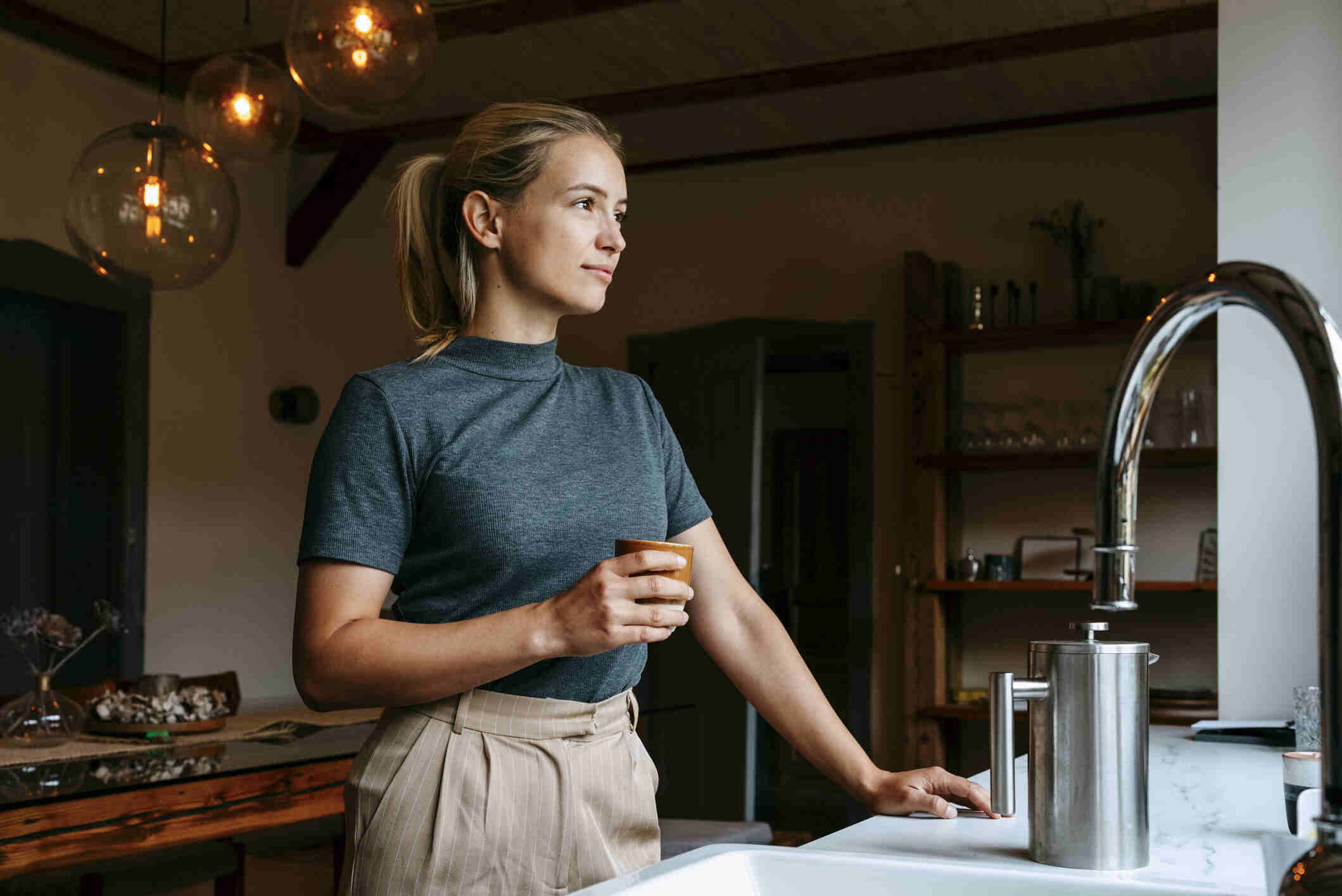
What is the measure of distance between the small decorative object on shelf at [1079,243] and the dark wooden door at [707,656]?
1.25 metres

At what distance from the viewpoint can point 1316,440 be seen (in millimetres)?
591

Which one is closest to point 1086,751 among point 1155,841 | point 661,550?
point 1155,841

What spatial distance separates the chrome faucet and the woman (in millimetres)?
419

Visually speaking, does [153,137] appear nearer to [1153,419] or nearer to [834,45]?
[834,45]

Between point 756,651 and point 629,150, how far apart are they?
4932 millimetres

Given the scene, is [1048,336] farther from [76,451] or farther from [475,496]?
[475,496]

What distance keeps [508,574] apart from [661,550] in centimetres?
24

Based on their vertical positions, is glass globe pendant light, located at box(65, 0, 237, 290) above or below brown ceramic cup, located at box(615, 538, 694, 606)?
above

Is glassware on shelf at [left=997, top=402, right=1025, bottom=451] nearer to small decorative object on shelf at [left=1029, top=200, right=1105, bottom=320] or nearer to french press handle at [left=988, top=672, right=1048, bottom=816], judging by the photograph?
small decorative object on shelf at [left=1029, top=200, right=1105, bottom=320]

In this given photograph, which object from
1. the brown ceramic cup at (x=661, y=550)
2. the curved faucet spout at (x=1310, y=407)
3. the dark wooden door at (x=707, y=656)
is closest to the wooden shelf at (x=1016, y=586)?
the dark wooden door at (x=707, y=656)

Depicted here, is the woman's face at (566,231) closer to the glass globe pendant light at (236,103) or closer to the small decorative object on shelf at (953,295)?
the glass globe pendant light at (236,103)

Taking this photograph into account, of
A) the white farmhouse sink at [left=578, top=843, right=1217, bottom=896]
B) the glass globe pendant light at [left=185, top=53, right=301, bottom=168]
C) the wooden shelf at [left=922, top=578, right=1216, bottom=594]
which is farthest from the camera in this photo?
the wooden shelf at [left=922, top=578, right=1216, bottom=594]

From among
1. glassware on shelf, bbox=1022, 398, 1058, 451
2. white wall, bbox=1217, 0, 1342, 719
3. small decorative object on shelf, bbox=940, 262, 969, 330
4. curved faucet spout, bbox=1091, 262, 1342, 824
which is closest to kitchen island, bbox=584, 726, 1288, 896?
curved faucet spout, bbox=1091, 262, 1342, 824

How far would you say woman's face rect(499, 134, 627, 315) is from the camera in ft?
4.41
